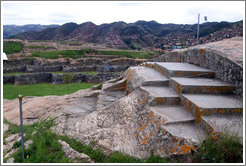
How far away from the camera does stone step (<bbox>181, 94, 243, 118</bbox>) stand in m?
2.81

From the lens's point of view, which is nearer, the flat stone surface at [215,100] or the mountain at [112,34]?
the flat stone surface at [215,100]

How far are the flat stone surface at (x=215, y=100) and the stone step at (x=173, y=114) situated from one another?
0.25 metres

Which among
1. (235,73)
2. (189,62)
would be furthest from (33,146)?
(189,62)

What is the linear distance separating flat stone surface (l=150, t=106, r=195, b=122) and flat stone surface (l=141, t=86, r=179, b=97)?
0.31 m

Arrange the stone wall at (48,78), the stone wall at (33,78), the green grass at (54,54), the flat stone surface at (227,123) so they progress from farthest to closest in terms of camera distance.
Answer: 1. the green grass at (54,54)
2. the stone wall at (48,78)
3. the stone wall at (33,78)
4. the flat stone surface at (227,123)

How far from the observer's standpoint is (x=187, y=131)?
8.80 ft

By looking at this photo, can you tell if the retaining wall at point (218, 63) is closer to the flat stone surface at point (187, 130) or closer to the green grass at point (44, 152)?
the flat stone surface at point (187, 130)

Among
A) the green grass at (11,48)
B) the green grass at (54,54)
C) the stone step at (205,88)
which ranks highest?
the green grass at (11,48)

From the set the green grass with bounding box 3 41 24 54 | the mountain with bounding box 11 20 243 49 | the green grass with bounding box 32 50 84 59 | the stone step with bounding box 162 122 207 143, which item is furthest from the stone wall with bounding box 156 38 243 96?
the mountain with bounding box 11 20 243 49

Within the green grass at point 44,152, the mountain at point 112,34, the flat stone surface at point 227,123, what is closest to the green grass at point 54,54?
the mountain at point 112,34

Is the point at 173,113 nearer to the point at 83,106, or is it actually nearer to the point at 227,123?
the point at 227,123

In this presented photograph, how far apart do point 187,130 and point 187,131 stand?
0.03 meters

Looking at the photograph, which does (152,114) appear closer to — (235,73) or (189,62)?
(235,73)

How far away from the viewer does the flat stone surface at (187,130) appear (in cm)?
254
